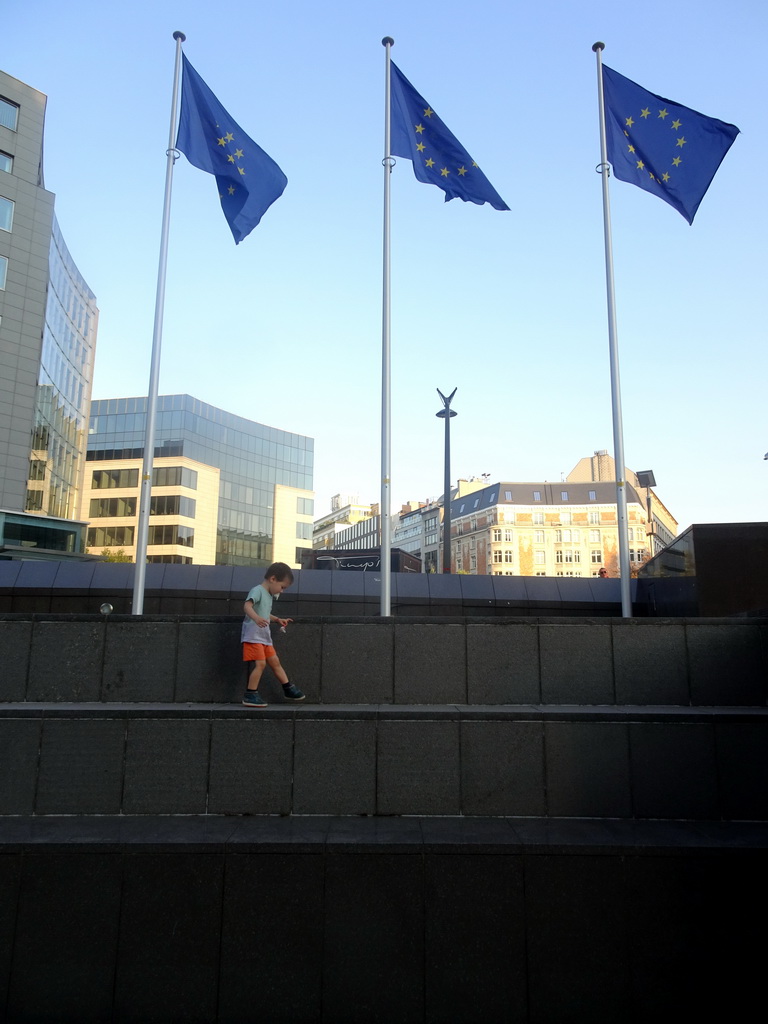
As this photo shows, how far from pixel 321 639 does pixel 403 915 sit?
3.18 m

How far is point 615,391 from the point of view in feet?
37.3

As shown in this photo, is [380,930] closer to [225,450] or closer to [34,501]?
[34,501]

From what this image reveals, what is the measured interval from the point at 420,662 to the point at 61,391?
52927 millimetres

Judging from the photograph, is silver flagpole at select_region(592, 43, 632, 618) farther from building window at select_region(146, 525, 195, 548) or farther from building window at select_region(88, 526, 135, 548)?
building window at select_region(88, 526, 135, 548)

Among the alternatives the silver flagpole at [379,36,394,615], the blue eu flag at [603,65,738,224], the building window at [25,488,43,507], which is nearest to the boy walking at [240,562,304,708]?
the silver flagpole at [379,36,394,615]

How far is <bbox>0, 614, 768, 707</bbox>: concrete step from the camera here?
794cm

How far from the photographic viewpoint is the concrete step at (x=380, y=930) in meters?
5.34

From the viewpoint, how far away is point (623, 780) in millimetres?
6555

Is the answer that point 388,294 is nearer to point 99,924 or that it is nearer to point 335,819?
point 335,819

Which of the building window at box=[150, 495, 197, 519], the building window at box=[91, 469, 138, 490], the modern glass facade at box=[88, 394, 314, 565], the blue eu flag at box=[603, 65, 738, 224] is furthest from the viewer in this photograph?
the modern glass facade at box=[88, 394, 314, 565]

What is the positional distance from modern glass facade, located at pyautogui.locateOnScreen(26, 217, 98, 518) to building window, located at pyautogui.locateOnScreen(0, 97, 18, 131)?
6.19m

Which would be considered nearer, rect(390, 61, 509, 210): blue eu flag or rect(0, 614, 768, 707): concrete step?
rect(0, 614, 768, 707): concrete step

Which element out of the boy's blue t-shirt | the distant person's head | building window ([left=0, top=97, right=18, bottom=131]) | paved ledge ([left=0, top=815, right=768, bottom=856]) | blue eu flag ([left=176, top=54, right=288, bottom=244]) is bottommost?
paved ledge ([left=0, top=815, right=768, bottom=856])

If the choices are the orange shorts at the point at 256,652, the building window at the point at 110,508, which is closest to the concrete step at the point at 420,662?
the orange shorts at the point at 256,652
